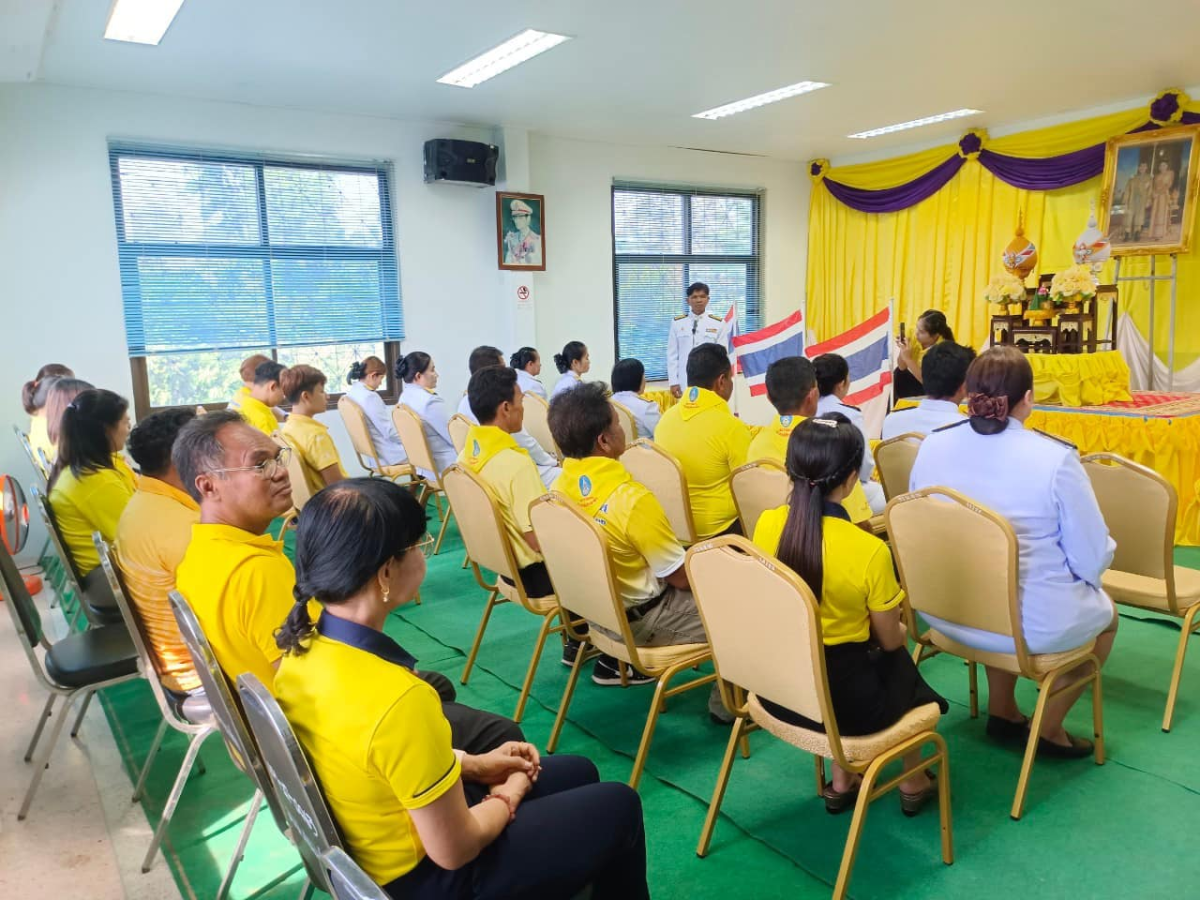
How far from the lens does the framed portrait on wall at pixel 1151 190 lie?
6250 mm

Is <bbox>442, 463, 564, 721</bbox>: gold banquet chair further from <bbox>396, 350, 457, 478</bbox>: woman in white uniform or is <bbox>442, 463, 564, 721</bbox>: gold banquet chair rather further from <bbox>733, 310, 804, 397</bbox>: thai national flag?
<bbox>733, 310, 804, 397</bbox>: thai national flag

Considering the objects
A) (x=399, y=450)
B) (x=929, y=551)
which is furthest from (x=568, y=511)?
(x=399, y=450)

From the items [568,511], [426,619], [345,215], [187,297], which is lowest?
[426,619]

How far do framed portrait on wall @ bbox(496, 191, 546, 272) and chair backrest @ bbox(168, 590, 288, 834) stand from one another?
5.78 metres

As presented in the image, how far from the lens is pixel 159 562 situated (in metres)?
2.05

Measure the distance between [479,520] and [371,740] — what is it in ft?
5.41

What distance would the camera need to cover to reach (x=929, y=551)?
7.23 feet

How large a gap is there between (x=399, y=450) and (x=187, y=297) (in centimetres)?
191

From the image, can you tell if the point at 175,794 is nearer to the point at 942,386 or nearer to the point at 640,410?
the point at 942,386

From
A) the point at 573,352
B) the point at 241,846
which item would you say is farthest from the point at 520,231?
the point at 241,846

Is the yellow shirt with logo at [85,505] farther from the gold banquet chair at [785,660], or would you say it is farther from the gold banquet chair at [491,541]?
the gold banquet chair at [785,660]

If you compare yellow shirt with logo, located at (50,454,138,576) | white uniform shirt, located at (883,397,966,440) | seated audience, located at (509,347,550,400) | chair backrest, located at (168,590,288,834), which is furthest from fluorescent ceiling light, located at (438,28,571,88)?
chair backrest, located at (168,590,288,834)

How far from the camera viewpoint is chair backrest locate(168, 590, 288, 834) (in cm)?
147

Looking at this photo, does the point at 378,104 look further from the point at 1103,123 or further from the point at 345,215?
the point at 1103,123
